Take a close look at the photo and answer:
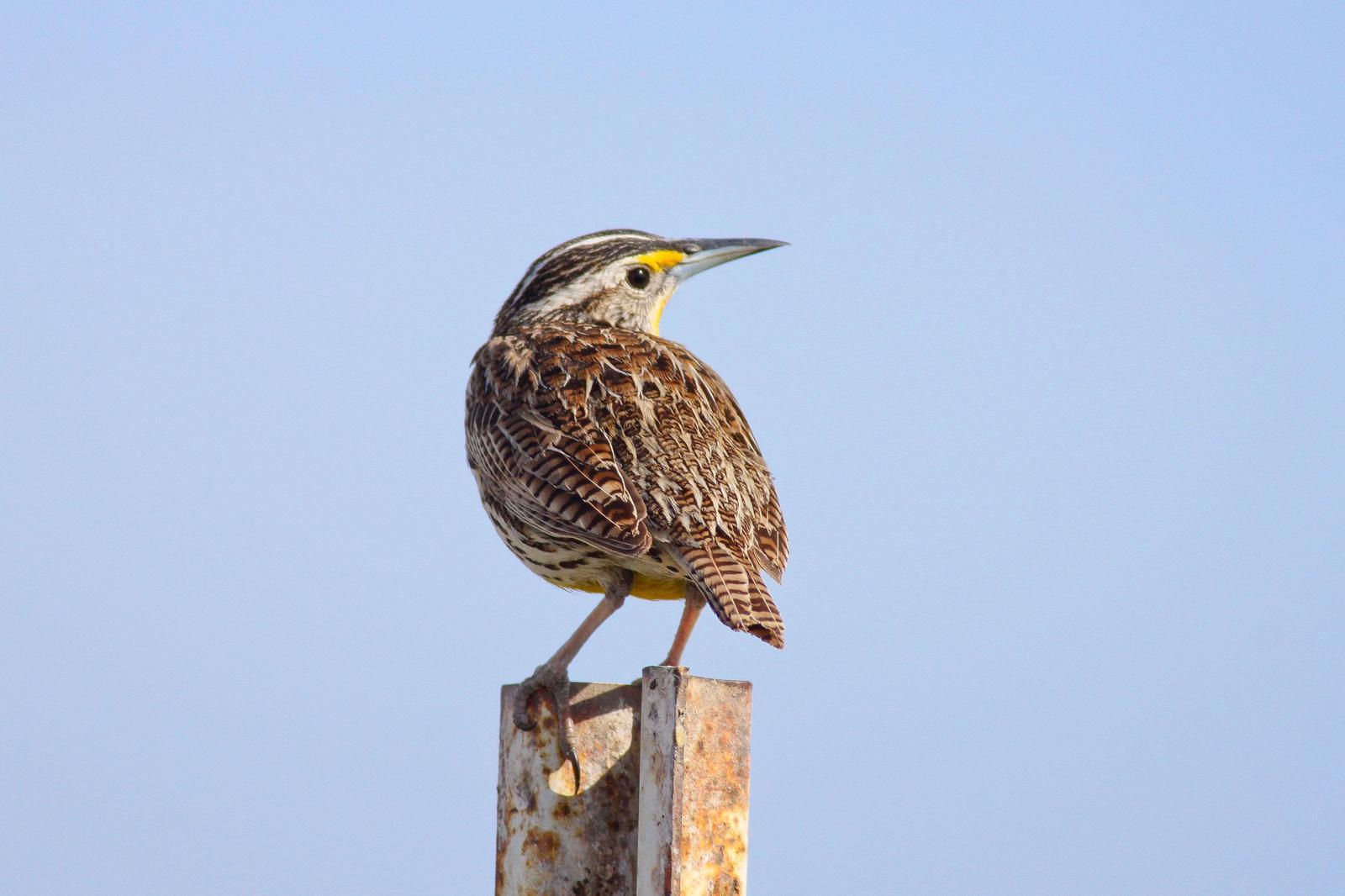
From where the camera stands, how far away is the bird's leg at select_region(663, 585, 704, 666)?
270 inches

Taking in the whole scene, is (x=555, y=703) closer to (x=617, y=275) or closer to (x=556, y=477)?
(x=556, y=477)

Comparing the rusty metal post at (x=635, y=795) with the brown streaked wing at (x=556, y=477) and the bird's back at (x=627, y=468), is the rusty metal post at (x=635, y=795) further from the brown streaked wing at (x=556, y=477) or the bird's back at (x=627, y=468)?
the brown streaked wing at (x=556, y=477)

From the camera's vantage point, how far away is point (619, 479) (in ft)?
21.6

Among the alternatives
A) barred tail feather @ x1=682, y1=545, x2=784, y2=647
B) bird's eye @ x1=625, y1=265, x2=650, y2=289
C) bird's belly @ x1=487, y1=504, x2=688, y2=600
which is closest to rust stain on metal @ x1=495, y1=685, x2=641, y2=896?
barred tail feather @ x1=682, y1=545, x2=784, y2=647

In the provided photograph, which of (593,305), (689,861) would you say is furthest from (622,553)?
(593,305)

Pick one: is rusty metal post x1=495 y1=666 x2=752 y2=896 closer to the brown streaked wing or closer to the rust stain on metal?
the rust stain on metal

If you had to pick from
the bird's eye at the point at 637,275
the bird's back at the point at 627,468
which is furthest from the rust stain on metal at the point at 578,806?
the bird's eye at the point at 637,275

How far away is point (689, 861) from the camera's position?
5.11m

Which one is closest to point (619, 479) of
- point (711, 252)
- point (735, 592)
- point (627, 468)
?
point (627, 468)

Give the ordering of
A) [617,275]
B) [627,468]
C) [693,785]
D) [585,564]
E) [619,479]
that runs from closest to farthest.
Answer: [693,785], [619,479], [627,468], [585,564], [617,275]

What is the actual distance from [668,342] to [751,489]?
1.48 m

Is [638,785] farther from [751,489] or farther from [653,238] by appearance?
[653,238]

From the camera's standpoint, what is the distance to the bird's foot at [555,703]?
19.4ft

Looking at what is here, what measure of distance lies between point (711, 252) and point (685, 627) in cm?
292
